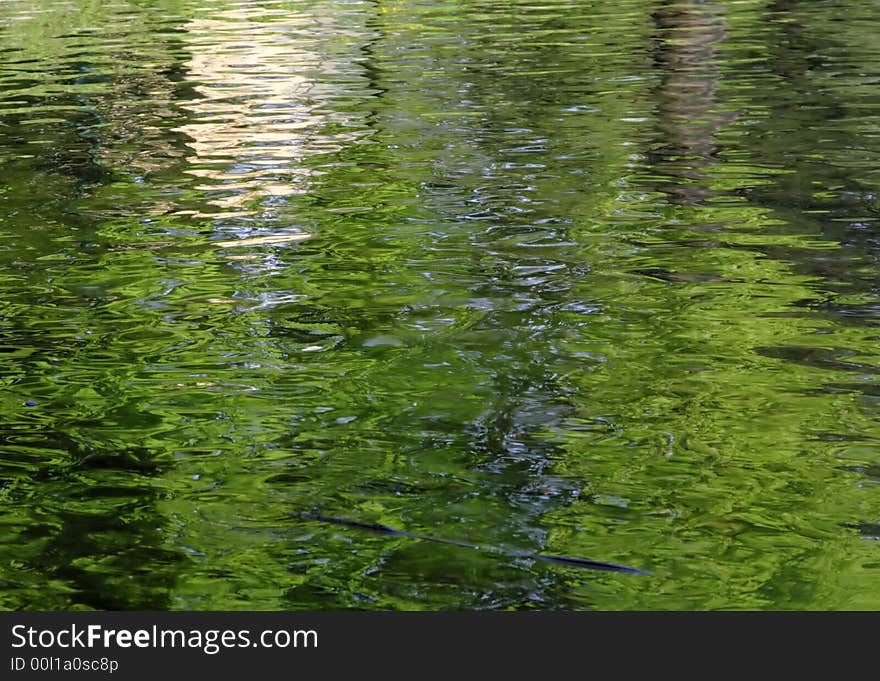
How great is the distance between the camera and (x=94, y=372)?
801cm

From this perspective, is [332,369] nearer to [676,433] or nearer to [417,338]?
[417,338]

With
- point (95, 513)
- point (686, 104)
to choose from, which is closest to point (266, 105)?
point (686, 104)

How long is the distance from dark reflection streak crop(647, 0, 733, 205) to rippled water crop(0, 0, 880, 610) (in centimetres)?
9

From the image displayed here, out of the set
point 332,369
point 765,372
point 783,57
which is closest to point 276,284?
point 332,369

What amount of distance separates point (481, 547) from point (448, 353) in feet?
8.45

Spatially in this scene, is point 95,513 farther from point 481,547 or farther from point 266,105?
point 266,105

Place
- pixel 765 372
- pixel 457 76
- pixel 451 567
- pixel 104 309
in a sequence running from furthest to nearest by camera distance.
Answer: pixel 457 76 < pixel 104 309 < pixel 765 372 < pixel 451 567

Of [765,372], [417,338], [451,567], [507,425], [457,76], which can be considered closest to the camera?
[451,567]

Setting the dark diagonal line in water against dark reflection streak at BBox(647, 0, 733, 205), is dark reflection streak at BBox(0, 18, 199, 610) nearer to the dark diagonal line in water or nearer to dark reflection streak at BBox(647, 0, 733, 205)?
the dark diagonal line in water

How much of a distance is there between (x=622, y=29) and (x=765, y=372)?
70.7 ft

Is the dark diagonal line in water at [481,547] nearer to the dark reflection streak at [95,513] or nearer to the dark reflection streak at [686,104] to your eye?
the dark reflection streak at [95,513]

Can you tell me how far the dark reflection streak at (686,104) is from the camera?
1288cm

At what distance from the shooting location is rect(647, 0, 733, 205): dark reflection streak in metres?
12.9

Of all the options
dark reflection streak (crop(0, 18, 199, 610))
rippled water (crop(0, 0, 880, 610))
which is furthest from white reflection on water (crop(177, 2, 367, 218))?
dark reflection streak (crop(0, 18, 199, 610))
